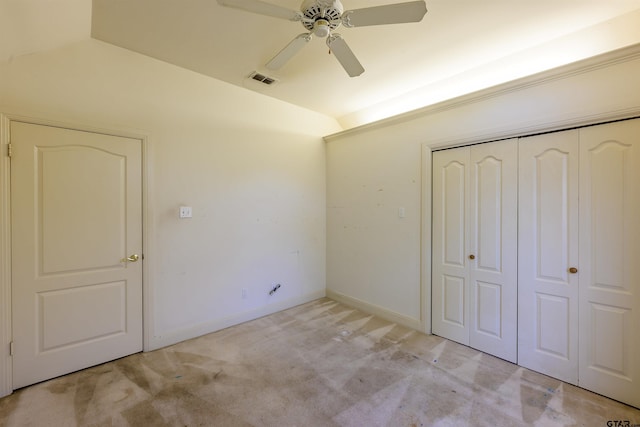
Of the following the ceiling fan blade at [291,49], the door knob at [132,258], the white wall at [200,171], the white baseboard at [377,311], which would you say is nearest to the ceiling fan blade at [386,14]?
the ceiling fan blade at [291,49]

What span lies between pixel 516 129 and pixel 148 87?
3399 millimetres

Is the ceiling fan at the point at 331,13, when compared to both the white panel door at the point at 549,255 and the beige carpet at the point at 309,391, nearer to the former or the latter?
the white panel door at the point at 549,255

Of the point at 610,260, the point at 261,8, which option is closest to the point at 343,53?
the point at 261,8

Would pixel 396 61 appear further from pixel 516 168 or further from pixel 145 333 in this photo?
pixel 145 333

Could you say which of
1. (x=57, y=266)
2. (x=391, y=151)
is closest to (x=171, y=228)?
(x=57, y=266)

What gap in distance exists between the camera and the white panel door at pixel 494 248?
247 centimetres

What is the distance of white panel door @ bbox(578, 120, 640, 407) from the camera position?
193 centimetres

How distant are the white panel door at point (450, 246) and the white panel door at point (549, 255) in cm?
47

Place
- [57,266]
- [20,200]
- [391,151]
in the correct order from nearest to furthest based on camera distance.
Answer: [20,200] → [57,266] → [391,151]

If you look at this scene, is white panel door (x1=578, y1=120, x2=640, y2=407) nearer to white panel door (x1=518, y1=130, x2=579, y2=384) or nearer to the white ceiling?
white panel door (x1=518, y1=130, x2=579, y2=384)

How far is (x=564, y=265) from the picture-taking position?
7.26 ft

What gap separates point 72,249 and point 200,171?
1.28 metres

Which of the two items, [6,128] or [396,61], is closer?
[6,128]

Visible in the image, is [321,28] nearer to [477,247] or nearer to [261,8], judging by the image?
[261,8]
